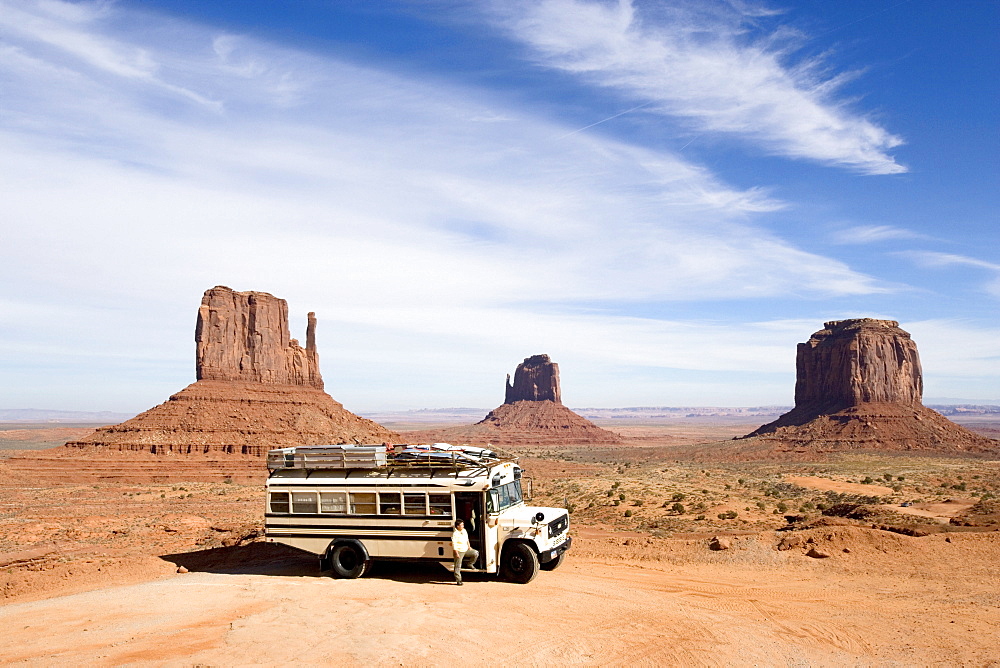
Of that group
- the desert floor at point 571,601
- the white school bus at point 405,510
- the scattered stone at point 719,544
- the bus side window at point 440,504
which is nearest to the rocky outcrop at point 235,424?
the desert floor at point 571,601

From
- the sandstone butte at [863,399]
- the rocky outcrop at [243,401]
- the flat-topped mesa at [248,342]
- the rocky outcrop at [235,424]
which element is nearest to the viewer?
the rocky outcrop at [235,424]

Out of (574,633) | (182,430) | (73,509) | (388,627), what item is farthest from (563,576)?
(182,430)

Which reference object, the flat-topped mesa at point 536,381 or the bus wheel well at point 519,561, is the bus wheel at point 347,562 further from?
the flat-topped mesa at point 536,381

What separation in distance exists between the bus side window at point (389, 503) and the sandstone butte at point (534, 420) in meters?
129

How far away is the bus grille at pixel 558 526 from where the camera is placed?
1507 centimetres

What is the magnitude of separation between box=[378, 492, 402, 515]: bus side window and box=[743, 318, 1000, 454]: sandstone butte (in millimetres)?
83725

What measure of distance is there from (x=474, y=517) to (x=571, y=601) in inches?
107

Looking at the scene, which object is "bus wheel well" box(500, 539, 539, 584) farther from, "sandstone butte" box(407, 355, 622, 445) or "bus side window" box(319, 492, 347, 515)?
"sandstone butte" box(407, 355, 622, 445)

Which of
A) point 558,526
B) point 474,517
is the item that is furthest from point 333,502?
point 558,526

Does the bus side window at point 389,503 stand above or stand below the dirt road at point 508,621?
above

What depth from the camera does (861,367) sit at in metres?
106

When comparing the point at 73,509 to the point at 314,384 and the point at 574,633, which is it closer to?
the point at 574,633

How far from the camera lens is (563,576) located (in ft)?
50.9

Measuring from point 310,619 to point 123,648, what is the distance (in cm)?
292
